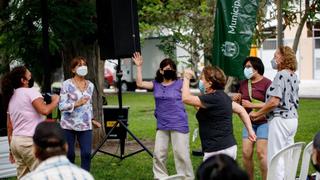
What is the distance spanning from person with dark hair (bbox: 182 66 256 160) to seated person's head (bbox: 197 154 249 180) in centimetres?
287

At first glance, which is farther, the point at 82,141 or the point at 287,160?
Result: the point at 82,141

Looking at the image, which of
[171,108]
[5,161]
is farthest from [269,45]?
[171,108]

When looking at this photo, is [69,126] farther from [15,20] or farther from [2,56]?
[2,56]

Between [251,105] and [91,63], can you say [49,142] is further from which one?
[91,63]

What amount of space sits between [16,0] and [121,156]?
9.80ft

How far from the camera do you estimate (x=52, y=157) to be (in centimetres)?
371

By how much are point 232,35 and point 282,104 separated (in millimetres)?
2034

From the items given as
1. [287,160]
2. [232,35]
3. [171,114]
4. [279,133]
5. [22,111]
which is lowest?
[287,160]

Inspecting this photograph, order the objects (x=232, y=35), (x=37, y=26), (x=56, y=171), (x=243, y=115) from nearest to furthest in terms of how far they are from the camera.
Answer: (x=56, y=171) → (x=243, y=115) → (x=232, y=35) → (x=37, y=26)

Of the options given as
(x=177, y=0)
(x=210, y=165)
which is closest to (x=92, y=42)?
(x=210, y=165)

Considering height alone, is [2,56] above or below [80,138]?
above

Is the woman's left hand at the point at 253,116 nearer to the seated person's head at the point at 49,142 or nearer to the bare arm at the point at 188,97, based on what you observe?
the bare arm at the point at 188,97

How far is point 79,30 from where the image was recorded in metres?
10.3

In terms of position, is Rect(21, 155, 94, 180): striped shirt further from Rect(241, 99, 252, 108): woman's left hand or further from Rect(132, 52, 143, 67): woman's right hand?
Rect(132, 52, 143, 67): woman's right hand
